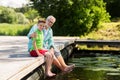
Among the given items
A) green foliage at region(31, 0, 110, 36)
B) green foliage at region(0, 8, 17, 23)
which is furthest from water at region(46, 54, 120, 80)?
green foliage at region(0, 8, 17, 23)

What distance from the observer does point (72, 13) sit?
30141 mm

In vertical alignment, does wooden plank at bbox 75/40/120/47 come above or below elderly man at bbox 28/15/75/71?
below

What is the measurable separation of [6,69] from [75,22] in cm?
2134

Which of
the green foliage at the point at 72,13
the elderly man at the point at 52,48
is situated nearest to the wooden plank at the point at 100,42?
the green foliage at the point at 72,13

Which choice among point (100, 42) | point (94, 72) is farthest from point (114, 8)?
point (94, 72)

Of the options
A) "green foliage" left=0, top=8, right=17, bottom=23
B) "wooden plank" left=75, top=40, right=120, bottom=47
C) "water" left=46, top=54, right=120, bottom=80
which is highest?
"green foliage" left=0, top=8, right=17, bottom=23

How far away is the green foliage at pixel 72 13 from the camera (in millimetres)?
29812

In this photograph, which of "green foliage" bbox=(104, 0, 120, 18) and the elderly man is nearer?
the elderly man

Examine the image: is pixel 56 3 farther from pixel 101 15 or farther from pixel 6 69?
pixel 6 69

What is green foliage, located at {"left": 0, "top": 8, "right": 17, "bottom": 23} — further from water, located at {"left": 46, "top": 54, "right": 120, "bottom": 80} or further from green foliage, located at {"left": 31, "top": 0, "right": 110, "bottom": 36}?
water, located at {"left": 46, "top": 54, "right": 120, "bottom": 80}

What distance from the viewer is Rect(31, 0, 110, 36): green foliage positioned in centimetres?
2981

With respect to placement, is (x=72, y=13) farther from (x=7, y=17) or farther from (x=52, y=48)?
(x=7, y=17)

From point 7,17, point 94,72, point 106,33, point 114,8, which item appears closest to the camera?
point 94,72

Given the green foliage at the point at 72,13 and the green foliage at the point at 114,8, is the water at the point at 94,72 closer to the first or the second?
the green foliage at the point at 72,13
